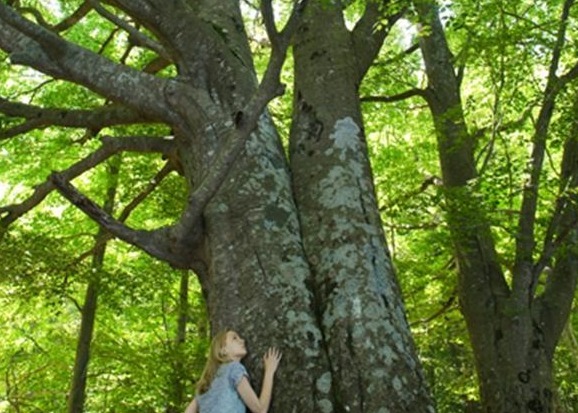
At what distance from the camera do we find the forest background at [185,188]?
568cm

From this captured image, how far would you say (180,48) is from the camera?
465 centimetres

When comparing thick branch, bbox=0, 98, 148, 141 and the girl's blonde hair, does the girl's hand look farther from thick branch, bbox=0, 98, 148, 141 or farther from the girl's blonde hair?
thick branch, bbox=0, 98, 148, 141

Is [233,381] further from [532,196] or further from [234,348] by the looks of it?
[532,196]

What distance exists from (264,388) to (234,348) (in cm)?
29

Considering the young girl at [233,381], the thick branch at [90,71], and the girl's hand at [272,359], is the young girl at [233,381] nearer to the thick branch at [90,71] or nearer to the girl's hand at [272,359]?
the girl's hand at [272,359]

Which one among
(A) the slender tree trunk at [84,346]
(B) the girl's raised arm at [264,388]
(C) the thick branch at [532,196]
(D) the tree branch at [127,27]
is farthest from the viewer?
(A) the slender tree trunk at [84,346]

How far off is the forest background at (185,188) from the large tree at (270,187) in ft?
1.52

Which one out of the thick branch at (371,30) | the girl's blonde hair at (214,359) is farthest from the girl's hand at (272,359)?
the thick branch at (371,30)

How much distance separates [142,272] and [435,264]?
5.28 metres

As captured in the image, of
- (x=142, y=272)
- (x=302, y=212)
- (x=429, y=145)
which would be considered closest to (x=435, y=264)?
(x=429, y=145)

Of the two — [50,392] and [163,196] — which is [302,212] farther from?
[50,392]

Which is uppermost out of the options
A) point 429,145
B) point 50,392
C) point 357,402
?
point 429,145

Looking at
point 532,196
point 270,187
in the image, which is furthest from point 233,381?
point 532,196

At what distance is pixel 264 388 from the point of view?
3.17 metres
